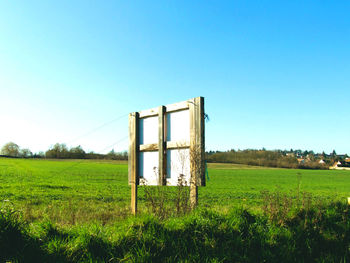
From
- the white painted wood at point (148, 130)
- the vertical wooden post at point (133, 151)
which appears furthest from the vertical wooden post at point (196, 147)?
the vertical wooden post at point (133, 151)

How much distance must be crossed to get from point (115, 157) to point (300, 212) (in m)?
92.3

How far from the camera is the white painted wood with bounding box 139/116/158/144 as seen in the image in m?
7.17

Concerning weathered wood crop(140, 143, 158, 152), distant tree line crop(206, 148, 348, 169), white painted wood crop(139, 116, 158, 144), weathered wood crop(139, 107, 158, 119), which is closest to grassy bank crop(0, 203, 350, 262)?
weathered wood crop(140, 143, 158, 152)

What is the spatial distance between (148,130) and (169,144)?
99cm

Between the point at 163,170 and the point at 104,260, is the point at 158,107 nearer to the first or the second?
the point at 163,170

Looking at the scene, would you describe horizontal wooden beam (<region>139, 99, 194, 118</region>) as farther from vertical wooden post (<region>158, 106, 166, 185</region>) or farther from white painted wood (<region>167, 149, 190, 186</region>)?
white painted wood (<region>167, 149, 190, 186</region>)

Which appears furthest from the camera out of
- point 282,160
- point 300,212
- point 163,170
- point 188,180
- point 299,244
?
point 282,160

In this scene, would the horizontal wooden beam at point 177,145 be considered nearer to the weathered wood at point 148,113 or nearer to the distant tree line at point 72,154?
the weathered wood at point 148,113

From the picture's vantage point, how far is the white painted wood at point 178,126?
629 centimetres

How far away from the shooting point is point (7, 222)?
144 inches

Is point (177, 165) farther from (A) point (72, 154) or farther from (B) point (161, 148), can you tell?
(A) point (72, 154)

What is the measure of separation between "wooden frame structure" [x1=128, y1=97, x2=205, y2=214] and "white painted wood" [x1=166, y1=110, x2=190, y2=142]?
73 millimetres

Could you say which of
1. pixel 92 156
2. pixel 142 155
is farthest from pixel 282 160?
pixel 142 155

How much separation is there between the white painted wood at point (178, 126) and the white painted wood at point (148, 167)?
0.73 meters
